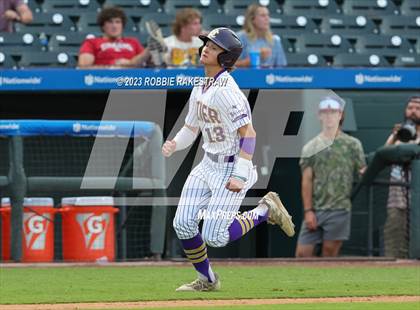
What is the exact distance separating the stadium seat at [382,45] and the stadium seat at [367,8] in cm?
73

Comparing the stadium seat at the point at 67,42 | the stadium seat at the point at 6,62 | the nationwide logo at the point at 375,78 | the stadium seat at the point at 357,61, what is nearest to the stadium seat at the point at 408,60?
the stadium seat at the point at 357,61

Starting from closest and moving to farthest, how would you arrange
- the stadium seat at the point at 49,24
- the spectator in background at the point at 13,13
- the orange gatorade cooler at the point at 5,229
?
the orange gatorade cooler at the point at 5,229, the spectator in background at the point at 13,13, the stadium seat at the point at 49,24

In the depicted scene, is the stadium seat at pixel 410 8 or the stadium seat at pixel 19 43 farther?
the stadium seat at pixel 410 8

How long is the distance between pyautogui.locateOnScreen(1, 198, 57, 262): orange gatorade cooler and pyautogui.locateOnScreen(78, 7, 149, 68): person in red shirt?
1490 millimetres

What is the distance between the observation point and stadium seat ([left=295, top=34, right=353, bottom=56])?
12406 millimetres

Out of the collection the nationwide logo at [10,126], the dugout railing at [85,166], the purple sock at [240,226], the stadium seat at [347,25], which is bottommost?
the purple sock at [240,226]

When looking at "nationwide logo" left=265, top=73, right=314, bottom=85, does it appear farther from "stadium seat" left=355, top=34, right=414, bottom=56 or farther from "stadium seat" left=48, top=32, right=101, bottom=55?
"stadium seat" left=48, top=32, right=101, bottom=55

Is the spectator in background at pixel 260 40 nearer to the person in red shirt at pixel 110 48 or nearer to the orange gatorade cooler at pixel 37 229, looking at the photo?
the person in red shirt at pixel 110 48

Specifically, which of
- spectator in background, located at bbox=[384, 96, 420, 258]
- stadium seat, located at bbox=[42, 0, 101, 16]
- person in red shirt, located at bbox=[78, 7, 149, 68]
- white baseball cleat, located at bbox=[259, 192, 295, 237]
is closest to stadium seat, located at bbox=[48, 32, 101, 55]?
stadium seat, located at bbox=[42, 0, 101, 16]

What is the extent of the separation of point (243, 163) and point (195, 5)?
628cm

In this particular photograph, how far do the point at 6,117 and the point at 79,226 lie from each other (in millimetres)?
1667

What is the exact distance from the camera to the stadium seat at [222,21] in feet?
40.9

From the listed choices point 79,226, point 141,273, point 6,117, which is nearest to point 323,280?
point 141,273

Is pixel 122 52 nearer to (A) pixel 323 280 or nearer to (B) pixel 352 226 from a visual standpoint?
(B) pixel 352 226
